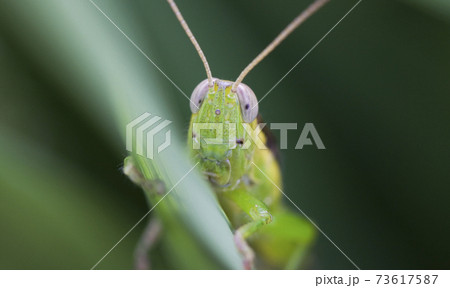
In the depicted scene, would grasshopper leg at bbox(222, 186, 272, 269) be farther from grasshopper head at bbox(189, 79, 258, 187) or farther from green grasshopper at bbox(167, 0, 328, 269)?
grasshopper head at bbox(189, 79, 258, 187)

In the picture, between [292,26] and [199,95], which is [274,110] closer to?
[199,95]

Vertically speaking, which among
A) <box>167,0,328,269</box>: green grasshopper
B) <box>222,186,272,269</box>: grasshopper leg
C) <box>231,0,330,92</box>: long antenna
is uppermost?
<box>231,0,330,92</box>: long antenna

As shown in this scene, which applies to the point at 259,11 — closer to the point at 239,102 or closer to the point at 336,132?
the point at 239,102

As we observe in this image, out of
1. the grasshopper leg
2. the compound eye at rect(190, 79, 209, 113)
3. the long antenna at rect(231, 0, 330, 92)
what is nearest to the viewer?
the long antenna at rect(231, 0, 330, 92)

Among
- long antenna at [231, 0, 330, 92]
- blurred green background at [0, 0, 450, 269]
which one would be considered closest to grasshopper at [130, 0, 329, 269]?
long antenna at [231, 0, 330, 92]

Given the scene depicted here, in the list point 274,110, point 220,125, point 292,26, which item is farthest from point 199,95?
point 292,26

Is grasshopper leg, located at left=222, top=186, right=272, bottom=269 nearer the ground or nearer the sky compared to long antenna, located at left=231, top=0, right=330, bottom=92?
nearer the ground

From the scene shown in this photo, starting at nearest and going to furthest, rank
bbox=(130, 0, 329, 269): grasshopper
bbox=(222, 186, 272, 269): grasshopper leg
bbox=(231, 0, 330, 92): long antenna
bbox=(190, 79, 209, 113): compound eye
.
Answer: bbox=(231, 0, 330, 92): long antenna < bbox=(222, 186, 272, 269): grasshopper leg < bbox=(130, 0, 329, 269): grasshopper < bbox=(190, 79, 209, 113): compound eye
